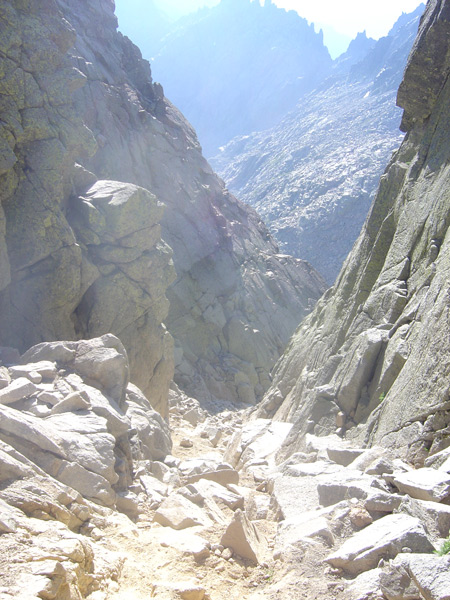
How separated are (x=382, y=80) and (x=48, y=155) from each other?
193m

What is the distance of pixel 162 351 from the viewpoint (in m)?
25.9

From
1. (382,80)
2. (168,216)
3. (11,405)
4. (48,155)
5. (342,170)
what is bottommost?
(11,405)

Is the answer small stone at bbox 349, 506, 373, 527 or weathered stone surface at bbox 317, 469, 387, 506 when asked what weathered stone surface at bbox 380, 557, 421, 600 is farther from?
weathered stone surface at bbox 317, 469, 387, 506

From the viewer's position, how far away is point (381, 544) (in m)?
5.65

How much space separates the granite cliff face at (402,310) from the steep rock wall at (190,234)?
23862mm

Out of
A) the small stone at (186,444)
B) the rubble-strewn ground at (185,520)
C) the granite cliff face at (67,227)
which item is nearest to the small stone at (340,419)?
the rubble-strewn ground at (185,520)

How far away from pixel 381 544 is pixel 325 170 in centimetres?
14360

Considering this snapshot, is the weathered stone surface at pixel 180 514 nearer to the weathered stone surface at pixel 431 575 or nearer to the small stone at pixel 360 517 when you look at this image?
the small stone at pixel 360 517

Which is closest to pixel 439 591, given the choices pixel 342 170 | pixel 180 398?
pixel 180 398

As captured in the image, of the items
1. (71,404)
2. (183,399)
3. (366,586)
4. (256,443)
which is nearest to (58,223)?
(71,404)

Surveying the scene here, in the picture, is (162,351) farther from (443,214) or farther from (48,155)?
(443,214)

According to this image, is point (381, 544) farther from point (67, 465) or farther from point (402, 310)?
point (402, 310)

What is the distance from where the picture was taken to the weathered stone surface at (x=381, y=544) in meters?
5.47

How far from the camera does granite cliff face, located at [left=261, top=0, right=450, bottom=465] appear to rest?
10.2m
